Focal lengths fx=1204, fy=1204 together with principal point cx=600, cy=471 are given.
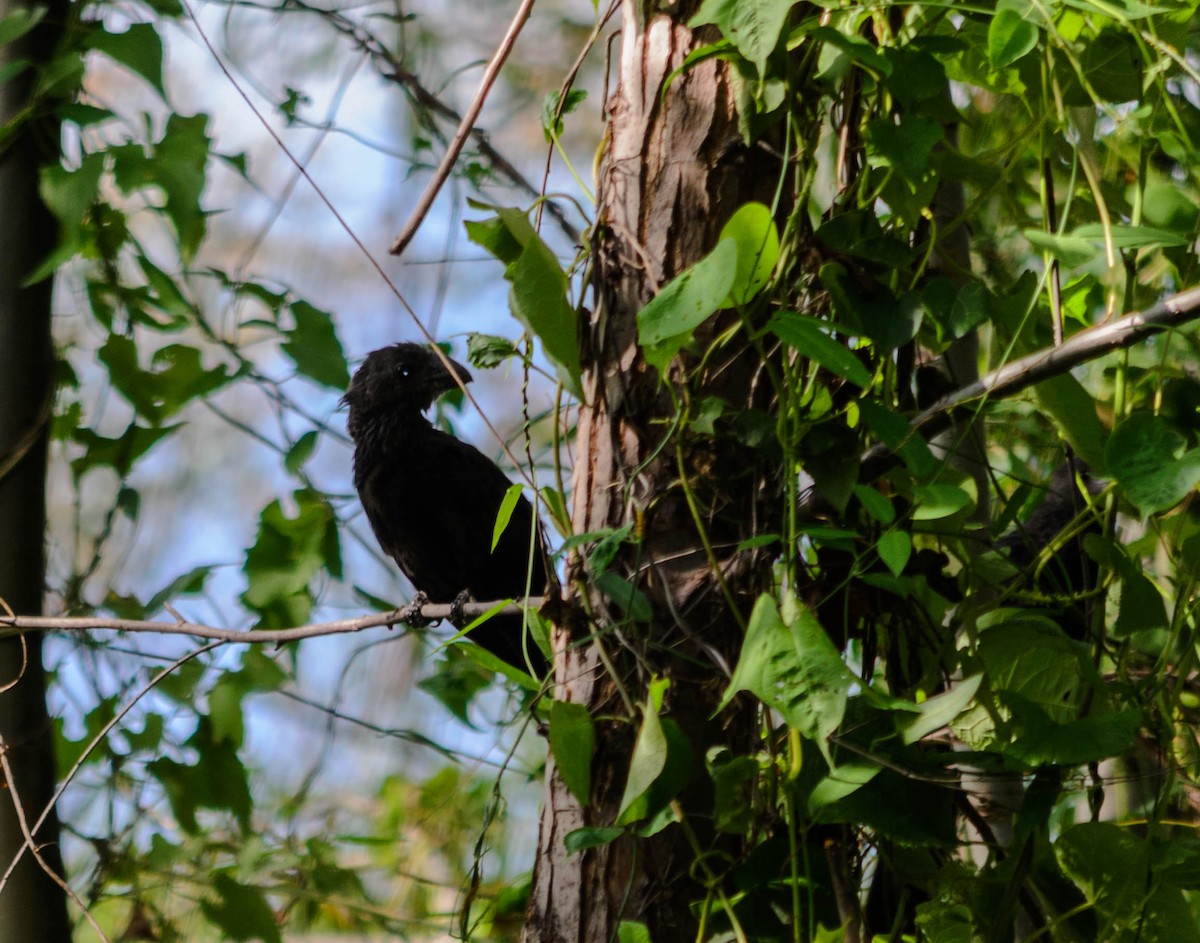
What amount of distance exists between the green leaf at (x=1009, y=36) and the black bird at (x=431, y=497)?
2.35 m

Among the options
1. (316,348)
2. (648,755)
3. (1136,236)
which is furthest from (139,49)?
(1136,236)

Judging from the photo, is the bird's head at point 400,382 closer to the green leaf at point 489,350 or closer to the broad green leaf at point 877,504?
the green leaf at point 489,350

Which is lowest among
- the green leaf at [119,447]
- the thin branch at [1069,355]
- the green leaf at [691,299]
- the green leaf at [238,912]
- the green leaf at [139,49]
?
the green leaf at [238,912]

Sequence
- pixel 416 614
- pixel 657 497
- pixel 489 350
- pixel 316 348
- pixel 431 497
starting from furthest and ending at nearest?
pixel 431 497
pixel 416 614
pixel 316 348
pixel 489 350
pixel 657 497

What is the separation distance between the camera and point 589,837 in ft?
4.37

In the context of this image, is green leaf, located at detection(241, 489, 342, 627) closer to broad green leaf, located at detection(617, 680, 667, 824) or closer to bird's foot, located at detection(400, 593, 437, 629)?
bird's foot, located at detection(400, 593, 437, 629)

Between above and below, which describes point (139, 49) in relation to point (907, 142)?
above

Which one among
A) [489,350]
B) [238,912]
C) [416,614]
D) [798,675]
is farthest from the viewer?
[416,614]

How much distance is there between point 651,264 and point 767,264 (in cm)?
20

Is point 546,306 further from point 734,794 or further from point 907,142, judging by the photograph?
point 734,794

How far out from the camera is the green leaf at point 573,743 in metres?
1.36

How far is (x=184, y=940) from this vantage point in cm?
294

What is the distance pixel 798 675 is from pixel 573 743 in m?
0.34

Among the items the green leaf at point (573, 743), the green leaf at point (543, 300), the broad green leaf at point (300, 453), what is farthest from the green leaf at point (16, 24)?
the green leaf at point (573, 743)
